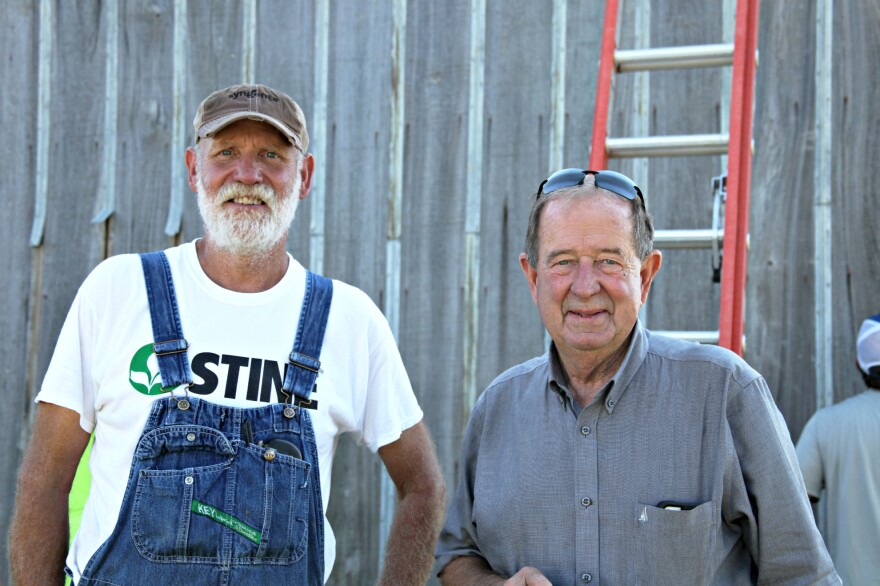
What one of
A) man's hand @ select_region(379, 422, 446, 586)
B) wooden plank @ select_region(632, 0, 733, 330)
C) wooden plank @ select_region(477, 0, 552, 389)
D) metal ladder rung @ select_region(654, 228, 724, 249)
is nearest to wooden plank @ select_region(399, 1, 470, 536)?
wooden plank @ select_region(477, 0, 552, 389)

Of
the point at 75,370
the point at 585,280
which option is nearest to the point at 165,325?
the point at 75,370

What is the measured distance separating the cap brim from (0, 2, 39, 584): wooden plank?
9.33ft

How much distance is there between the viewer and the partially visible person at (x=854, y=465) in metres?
3.97

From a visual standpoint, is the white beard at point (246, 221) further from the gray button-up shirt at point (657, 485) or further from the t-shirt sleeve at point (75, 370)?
the gray button-up shirt at point (657, 485)

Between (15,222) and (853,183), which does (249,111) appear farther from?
(15,222)

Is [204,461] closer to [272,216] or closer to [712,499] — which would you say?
[272,216]

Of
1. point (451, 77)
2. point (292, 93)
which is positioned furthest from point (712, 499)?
point (292, 93)

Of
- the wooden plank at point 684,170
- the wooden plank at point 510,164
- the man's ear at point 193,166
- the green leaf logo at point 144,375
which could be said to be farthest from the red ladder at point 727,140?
the green leaf logo at point 144,375

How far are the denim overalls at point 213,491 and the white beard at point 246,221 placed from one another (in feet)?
0.62

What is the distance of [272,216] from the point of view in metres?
2.58

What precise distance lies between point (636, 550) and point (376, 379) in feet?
2.98

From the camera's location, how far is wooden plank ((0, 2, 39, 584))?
495 cm

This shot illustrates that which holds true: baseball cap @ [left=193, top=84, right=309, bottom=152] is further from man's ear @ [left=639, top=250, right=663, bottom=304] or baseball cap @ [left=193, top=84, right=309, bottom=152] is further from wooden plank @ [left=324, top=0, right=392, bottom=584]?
wooden plank @ [left=324, top=0, right=392, bottom=584]

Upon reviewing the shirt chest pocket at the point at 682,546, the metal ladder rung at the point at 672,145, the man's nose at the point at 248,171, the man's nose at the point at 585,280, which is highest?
the metal ladder rung at the point at 672,145
